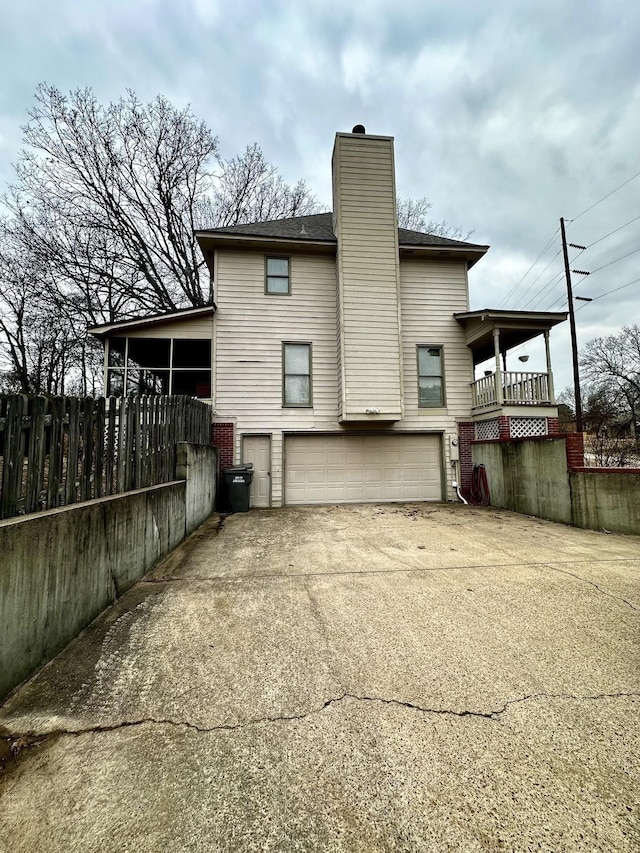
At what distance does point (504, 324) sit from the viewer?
9102 millimetres

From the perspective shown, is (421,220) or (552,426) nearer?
(552,426)

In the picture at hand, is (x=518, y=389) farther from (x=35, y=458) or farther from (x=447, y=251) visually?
(x=35, y=458)

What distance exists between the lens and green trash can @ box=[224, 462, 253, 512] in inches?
320

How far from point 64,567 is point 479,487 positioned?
900cm

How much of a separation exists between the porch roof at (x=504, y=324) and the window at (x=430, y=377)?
102 centimetres

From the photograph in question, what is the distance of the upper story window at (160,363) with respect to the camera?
933 centimetres

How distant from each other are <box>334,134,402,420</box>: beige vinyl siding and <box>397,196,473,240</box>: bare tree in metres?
7.69

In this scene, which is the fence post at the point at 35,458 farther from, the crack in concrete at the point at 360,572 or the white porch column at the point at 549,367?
the white porch column at the point at 549,367

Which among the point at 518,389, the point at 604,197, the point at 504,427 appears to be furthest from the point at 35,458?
the point at 604,197

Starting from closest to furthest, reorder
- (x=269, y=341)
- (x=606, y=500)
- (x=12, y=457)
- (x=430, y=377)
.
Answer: (x=12, y=457)
(x=606, y=500)
(x=269, y=341)
(x=430, y=377)

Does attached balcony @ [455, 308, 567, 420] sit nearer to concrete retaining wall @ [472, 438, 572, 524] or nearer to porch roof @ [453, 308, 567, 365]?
porch roof @ [453, 308, 567, 365]

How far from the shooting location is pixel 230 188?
15297mm

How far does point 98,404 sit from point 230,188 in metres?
15.8

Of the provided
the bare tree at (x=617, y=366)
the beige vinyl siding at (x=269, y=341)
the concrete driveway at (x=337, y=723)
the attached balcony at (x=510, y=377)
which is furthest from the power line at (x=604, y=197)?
the concrete driveway at (x=337, y=723)
